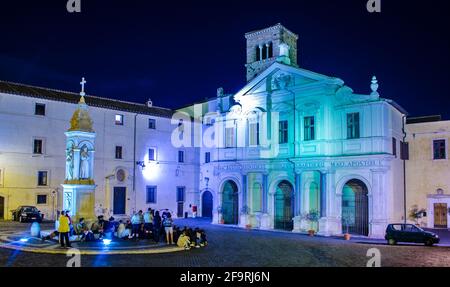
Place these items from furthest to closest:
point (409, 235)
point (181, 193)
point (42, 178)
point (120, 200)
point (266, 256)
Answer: point (181, 193)
point (120, 200)
point (42, 178)
point (409, 235)
point (266, 256)

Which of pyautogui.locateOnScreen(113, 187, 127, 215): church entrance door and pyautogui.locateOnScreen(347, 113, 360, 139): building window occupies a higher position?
pyautogui.locateOnScreen(347, 113, 360, 139): building window

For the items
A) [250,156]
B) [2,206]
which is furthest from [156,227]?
[2,206]

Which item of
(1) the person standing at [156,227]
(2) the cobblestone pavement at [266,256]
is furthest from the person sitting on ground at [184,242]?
(1) the person standing at [156,227]

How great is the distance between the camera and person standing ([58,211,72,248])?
20.7 meters

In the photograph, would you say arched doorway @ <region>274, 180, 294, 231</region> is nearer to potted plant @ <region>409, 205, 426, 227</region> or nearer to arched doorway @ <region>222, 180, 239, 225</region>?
arched doorway @ <region>222, 180, 239, 225</region>

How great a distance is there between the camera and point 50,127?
39.9m

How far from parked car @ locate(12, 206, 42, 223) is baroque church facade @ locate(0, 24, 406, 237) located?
1350 millimetres

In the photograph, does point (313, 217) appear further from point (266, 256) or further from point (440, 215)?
point (266, 256)

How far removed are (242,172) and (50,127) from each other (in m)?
16.9

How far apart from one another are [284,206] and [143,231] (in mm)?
13526

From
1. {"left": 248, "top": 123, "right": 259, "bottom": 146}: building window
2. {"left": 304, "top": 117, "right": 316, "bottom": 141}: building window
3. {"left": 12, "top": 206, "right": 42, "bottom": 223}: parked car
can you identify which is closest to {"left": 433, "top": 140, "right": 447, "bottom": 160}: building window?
{"left": 304, "top": 117, "right": 316, "bottom": 141}: building window

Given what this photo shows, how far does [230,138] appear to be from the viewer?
3881cm

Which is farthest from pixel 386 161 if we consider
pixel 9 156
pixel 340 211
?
pixel 9 156

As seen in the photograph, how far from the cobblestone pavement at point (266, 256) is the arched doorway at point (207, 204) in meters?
23.1
